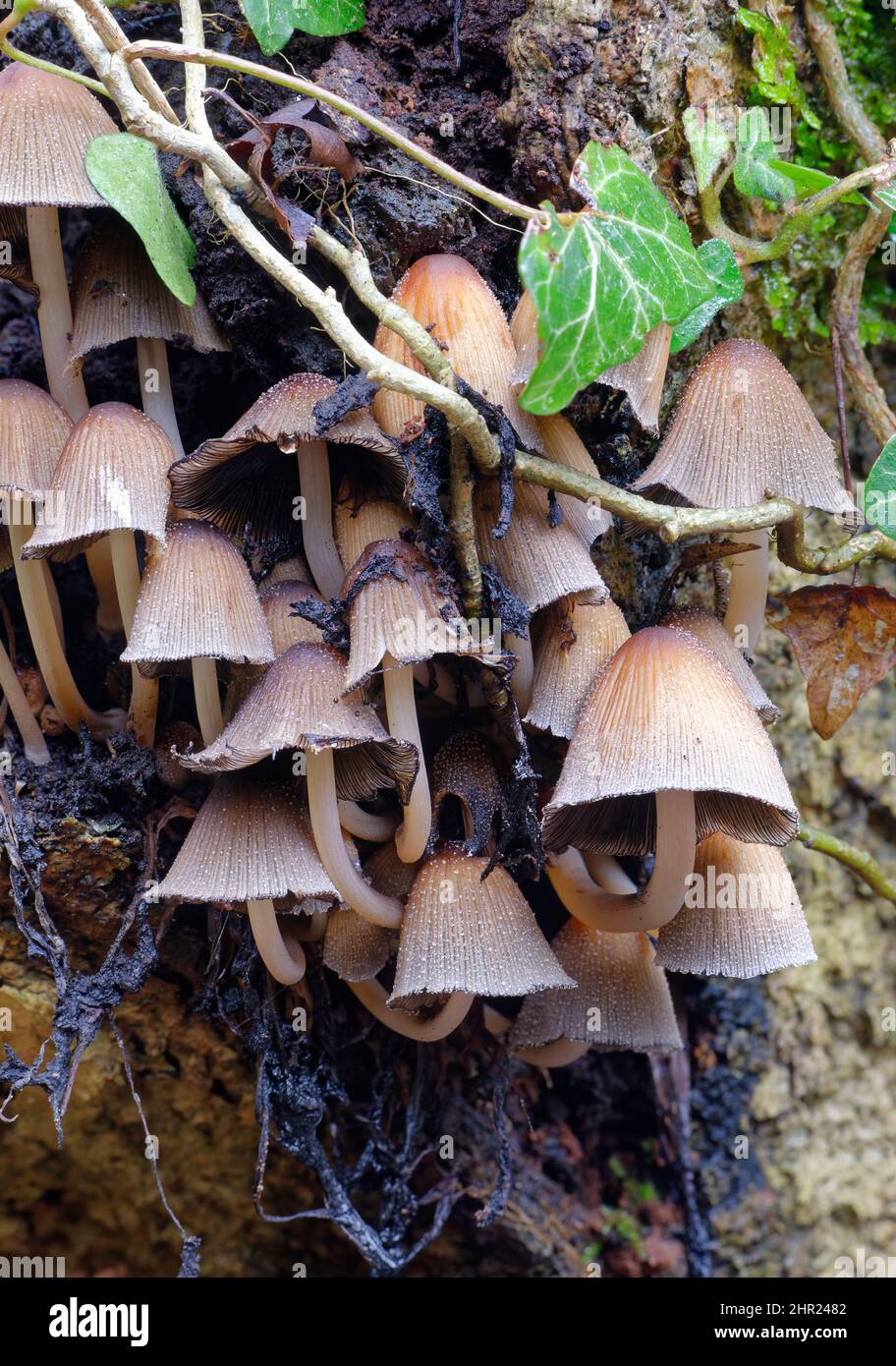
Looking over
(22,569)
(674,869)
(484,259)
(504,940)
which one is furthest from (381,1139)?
(484,259)

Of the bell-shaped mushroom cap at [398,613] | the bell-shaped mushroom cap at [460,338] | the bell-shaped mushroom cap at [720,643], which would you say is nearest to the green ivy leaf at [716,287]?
the bell-shaped mushroom cap at [460,338]

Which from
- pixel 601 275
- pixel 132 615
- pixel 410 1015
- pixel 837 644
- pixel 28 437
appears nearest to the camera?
pixel 601 275

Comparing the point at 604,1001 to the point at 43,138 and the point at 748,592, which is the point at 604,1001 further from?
the point at 43,138

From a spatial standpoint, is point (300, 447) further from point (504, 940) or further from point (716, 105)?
point (716, 105)

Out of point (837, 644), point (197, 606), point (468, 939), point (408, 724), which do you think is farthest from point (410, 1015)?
point (837, 644)

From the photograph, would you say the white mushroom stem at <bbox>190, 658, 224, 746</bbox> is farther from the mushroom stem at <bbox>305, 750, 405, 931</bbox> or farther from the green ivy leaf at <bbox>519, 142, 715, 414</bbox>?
the green ivy leaf at <bbox>519, 142, 715, 414</bbox>

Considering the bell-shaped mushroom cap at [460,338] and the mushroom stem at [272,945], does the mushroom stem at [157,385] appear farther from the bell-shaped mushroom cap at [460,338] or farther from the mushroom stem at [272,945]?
the mushroom stem at [272,945]
